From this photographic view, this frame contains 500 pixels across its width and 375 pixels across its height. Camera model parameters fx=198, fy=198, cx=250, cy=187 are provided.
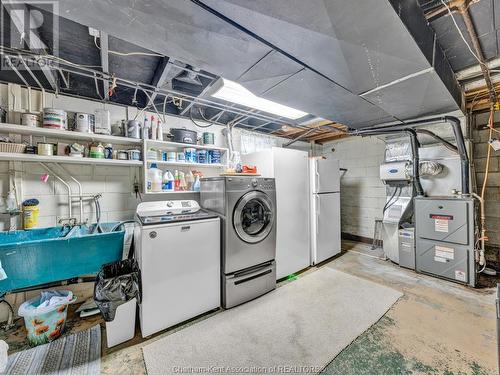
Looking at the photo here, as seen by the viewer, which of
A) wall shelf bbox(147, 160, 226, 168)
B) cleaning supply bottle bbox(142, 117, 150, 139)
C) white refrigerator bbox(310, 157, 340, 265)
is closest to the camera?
cleaning supply bottle bbox(142, 117, 150, 139)

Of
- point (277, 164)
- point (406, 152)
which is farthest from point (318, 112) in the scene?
point (406, 152)

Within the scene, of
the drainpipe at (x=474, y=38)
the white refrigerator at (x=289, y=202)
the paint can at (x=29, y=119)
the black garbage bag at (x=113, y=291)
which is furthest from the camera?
the white refrigerator at (x=289, y=202)

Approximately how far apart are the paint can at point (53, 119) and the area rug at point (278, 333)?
216cm

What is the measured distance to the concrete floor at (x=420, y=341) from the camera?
1.41 meters

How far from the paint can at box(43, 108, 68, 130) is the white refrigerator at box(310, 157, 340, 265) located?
10.1 ft

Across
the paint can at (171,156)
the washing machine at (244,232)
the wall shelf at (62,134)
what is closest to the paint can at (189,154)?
the paint can at (171,156)

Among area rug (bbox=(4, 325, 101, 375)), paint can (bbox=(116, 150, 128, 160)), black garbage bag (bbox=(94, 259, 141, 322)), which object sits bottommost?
area rug (bbox=(4, 325, 101, 375))

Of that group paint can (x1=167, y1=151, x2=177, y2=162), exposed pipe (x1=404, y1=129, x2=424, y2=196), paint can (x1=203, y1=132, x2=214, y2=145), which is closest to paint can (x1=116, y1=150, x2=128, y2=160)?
paint can (x1=167, y1=151, x2=177, y2=162)

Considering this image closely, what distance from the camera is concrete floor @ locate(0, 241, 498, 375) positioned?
141cm

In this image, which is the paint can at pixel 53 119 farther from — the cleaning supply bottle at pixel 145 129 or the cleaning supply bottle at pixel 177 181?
the cleaning supply bottle at pixel 177 181

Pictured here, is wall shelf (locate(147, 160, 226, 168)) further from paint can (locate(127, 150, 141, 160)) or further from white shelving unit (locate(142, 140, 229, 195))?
paint can (locate(127, 150, 141, 160))

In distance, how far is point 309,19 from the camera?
1155mm

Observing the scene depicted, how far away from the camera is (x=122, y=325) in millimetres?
A: 1638

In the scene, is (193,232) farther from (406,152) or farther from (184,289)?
(406,152)
